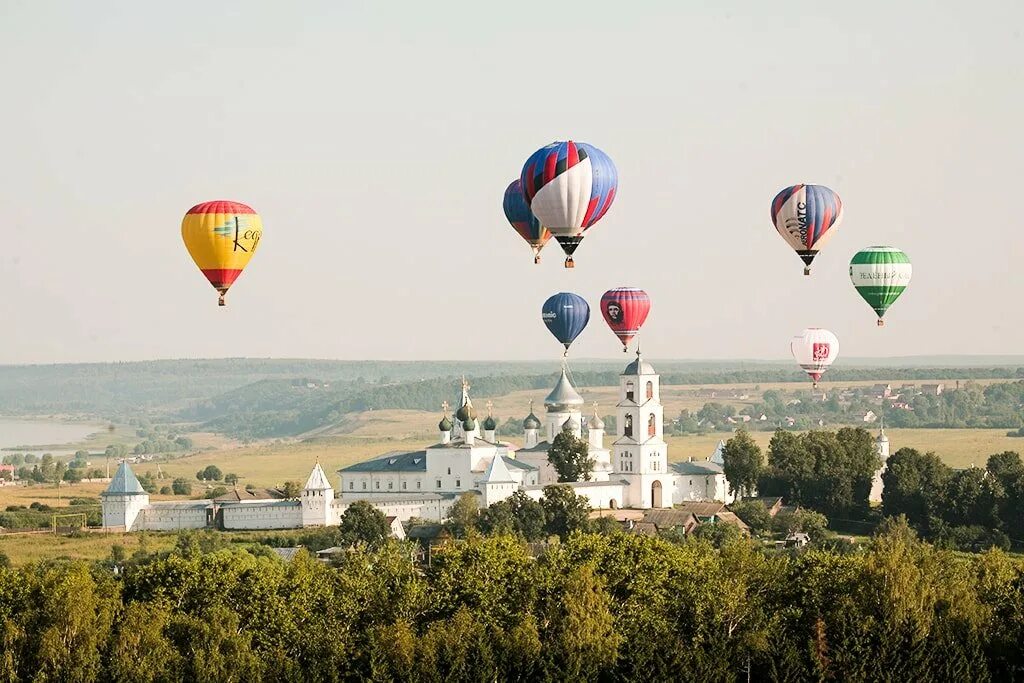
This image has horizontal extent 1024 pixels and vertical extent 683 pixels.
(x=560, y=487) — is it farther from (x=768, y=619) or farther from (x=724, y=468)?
(x=768, y=619)

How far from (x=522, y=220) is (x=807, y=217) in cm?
767

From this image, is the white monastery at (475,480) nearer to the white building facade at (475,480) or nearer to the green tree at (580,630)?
the white building facade at (475,480)

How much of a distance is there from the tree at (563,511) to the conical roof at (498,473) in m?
6.62

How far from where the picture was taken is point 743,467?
303 feet

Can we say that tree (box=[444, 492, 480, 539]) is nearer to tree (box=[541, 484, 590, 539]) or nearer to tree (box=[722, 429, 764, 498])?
tree (box=[541, 484, 590, 539])

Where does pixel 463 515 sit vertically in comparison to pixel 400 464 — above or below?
below

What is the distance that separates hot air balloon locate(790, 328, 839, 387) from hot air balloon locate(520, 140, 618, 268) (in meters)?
23.6

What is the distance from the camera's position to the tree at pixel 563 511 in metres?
79.5

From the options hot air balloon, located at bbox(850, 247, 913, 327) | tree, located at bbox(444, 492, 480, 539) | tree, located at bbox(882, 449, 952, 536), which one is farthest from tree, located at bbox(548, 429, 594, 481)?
hot air balloon, located at bbox(850, 247, 913, 327)

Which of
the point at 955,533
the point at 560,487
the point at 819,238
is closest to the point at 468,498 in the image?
the point at 560,487

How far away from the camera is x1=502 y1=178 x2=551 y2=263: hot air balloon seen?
6315 centimetres

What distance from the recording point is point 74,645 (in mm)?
48031

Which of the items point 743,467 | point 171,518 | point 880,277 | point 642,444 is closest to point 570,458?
point 642,444

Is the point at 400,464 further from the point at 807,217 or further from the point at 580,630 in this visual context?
the point at 580,630
